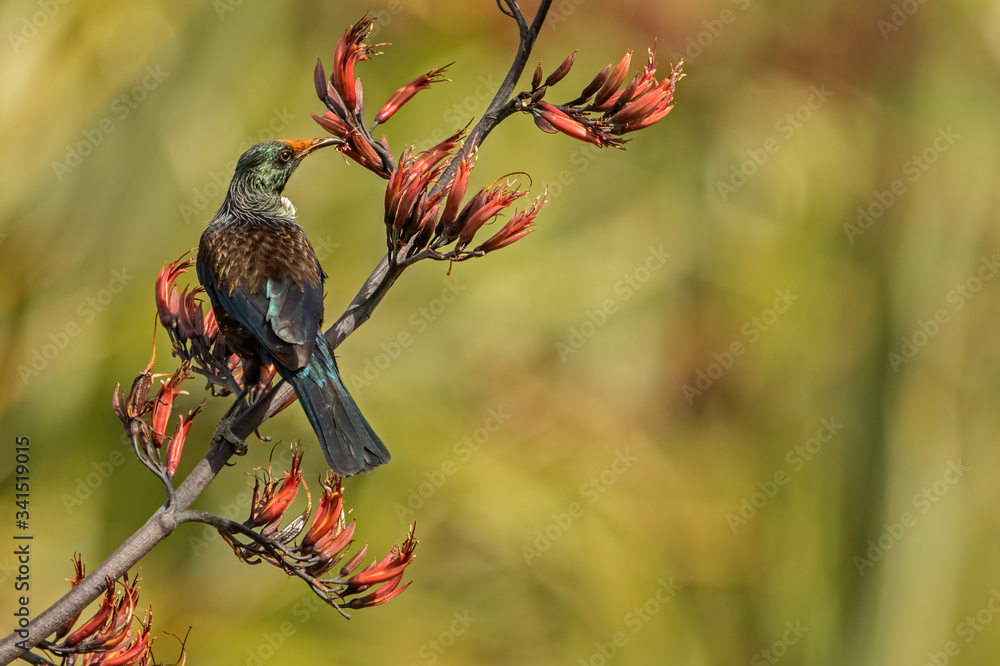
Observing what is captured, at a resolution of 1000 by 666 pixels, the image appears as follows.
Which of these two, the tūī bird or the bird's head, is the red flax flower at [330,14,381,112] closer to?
the tūī bird

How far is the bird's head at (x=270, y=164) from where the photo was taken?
182 cm

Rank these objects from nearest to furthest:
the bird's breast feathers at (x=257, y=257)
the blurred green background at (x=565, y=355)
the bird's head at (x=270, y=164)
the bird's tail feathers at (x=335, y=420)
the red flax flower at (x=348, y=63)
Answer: the bird's tail feathers at (x=335, y=420) < the red flax flower at (x=348, y=63) < the bird's breast feathers at (x=257, y=257) < the bird's head at (x=270, y=164) < the blurred green background at (x=565, y=355)

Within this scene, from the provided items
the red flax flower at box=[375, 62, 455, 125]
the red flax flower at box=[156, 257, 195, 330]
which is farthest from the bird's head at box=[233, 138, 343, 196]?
the red flax flower at box=[156, 257, 195, 330]

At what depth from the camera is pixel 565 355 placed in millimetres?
3791

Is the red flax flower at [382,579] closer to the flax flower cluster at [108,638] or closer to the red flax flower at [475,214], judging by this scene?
the flax flower cluster at [108,638]

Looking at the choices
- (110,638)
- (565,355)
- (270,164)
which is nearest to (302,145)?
(270,164)

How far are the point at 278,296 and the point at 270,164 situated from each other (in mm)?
397

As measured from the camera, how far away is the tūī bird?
1380mm

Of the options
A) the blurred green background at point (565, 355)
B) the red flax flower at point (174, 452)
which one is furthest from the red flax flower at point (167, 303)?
the blurred green background at point (565, 355)

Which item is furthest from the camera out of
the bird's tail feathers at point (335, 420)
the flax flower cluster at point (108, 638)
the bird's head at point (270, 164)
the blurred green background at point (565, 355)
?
the blurred green background at point (565, 355)

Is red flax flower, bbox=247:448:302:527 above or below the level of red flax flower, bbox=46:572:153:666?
above

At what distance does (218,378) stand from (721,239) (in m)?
3.21

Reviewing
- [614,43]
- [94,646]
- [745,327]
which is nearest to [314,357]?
[94,646]

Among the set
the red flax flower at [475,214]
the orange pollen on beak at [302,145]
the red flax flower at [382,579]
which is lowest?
the red flax flower at [382,579]
